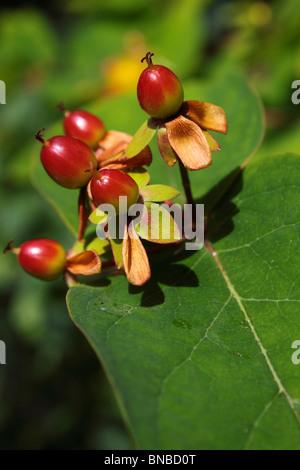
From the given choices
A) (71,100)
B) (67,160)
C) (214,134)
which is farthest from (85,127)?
(71,100)

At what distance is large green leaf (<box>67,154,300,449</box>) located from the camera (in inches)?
24.6

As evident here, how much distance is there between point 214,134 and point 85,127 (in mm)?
394

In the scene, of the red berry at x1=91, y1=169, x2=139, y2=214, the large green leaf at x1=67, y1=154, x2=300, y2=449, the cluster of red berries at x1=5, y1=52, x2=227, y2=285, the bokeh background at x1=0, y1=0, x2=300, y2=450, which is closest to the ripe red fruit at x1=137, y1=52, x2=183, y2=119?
the cluster of red berries at x1=5, y1=52, x2=227, y2=285

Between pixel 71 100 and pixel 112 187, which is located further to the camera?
pixel 71 100

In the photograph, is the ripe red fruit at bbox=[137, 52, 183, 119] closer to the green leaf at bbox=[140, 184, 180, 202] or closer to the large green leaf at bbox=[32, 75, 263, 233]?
the green leaf at bbox=[140, 184, 180, 202]

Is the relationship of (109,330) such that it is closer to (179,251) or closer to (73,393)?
(179,251)

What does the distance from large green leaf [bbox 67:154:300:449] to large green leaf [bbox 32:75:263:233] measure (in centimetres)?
9

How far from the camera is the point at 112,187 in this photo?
76cm

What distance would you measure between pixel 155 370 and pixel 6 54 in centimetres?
235

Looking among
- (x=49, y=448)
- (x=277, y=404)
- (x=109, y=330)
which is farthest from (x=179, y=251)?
(x=49, y=448)

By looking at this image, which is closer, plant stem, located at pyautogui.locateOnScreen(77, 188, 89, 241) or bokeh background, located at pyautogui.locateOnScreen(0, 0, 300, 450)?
plant stem, located at pyautogui.locateOnScreen(77, 188, 89, 241)

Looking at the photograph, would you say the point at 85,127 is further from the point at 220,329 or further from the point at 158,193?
the point at 220,329

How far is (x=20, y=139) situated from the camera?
2537mm

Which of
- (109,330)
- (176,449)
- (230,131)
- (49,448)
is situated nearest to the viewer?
(176,449)
